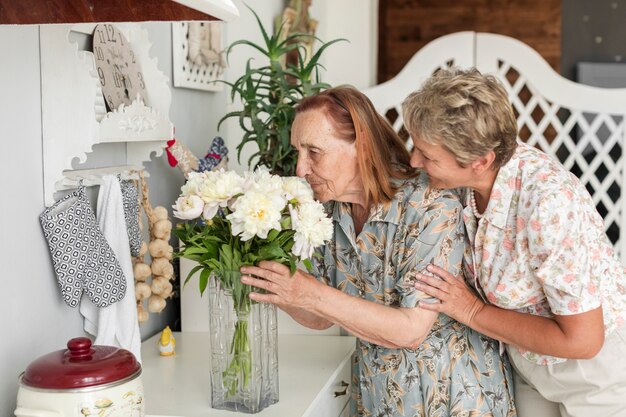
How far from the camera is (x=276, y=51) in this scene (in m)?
2.27

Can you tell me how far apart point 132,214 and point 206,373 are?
41 centimetres

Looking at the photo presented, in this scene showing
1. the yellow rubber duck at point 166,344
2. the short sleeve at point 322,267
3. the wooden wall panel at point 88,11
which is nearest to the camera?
the wooden wall panel at point 88,11

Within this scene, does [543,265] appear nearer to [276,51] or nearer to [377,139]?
[377,139]

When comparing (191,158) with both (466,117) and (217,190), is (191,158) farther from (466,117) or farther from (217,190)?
(466,117)

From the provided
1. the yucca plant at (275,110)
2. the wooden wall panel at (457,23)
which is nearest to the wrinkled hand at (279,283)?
the yucca plant at (275,110)

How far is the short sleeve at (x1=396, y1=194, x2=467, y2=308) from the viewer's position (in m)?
1.66

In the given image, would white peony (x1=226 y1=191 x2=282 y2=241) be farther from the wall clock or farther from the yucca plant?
the yucca plant

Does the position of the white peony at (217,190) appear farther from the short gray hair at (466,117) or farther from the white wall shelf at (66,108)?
the short gray hair at (466,117)

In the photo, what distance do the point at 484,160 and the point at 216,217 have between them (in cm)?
55

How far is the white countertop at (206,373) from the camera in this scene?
1.61 meters

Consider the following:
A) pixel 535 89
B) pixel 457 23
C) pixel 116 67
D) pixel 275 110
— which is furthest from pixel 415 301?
pixel 457 23

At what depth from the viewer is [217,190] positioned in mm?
1459

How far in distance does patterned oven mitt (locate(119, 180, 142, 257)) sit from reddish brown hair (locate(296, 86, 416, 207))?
0.42m

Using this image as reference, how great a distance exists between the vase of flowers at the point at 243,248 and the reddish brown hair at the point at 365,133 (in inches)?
7.7
